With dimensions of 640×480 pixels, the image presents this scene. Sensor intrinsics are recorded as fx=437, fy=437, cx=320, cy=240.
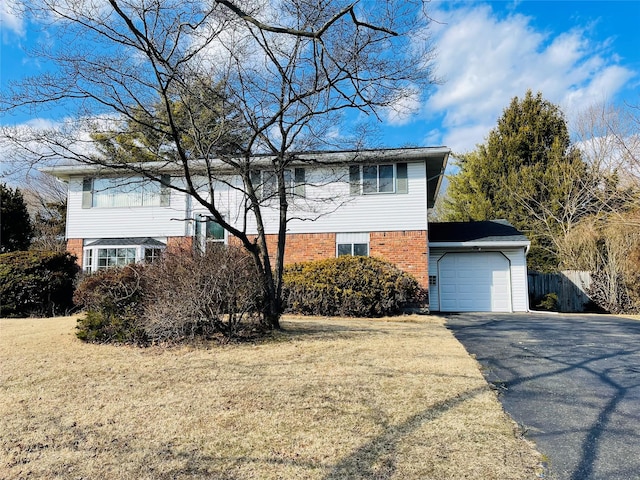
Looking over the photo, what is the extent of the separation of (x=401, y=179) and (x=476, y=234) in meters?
3.53

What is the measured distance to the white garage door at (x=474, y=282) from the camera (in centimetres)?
1488

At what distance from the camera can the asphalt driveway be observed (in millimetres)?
3178

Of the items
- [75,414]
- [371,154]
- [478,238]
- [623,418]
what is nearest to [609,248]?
[478,238]

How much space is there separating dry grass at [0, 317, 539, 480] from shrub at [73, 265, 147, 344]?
396 mm

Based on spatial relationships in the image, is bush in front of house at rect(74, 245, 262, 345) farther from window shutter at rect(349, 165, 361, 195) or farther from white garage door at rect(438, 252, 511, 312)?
white garage door at rect(438, 252, 511, 312)

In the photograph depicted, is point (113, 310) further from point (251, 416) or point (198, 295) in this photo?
point (251, 416)

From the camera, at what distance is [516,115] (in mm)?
23297

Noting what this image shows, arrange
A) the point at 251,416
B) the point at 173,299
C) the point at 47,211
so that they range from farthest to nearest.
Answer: the point at 47,211 < the point at 173,299 < the point at 251,416

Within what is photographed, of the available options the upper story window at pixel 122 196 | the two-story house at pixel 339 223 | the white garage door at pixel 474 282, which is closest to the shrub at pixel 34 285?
the two-story house at pixel 339 223

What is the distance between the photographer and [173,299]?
7.05 metres

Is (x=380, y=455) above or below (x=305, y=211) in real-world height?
below

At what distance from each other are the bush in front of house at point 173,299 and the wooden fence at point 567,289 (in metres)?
13.5

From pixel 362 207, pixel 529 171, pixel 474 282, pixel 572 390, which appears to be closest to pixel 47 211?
pixel 362 207

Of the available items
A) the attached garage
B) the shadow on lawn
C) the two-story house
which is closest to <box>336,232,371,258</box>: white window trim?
the two-story house
